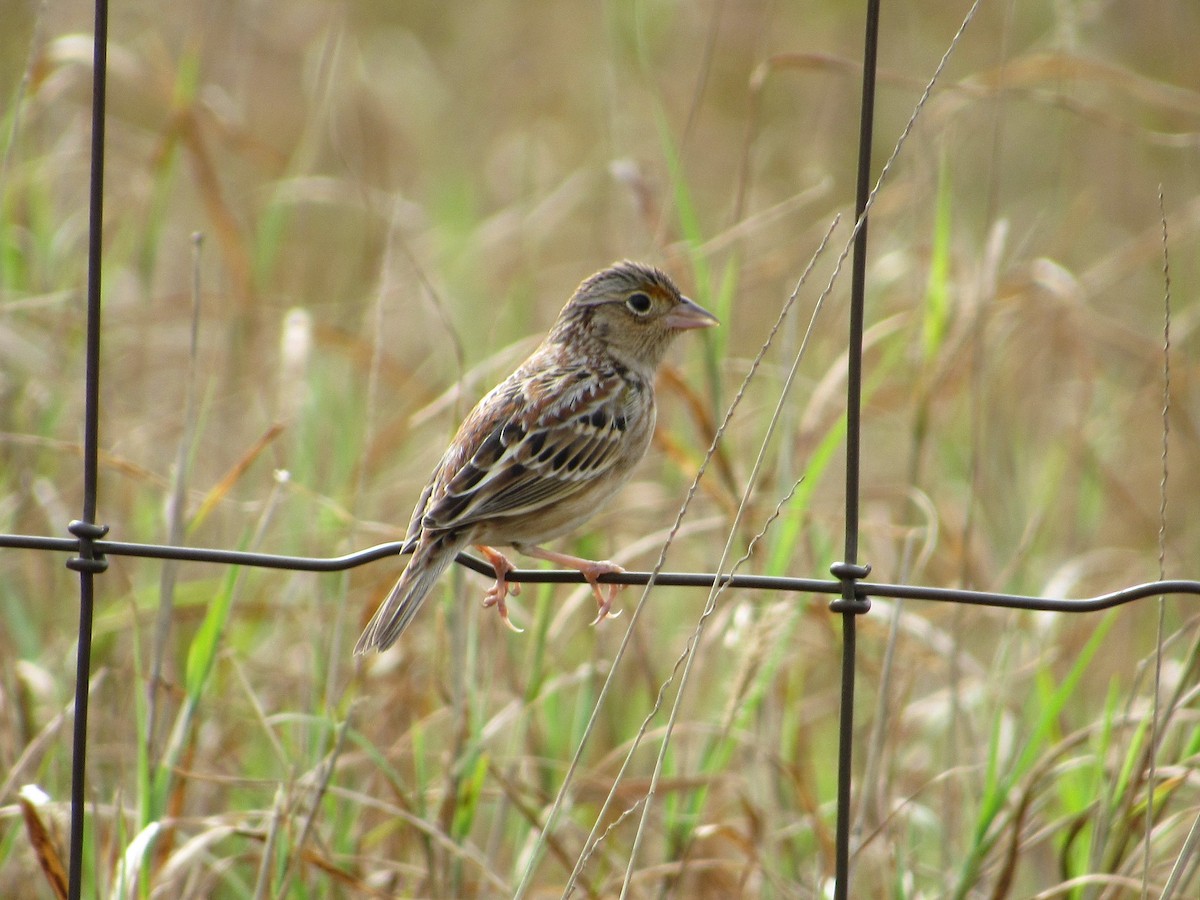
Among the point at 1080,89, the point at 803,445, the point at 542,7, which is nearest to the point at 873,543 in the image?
the point at 803,445

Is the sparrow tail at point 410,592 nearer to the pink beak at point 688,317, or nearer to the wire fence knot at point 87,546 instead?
the wire fence knot at point 87,546

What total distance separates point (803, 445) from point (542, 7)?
684 centimetres

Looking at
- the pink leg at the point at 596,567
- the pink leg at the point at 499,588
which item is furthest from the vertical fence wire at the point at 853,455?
the pink leg at the point at 499,588

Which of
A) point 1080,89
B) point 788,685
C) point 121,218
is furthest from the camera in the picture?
point 1080,89

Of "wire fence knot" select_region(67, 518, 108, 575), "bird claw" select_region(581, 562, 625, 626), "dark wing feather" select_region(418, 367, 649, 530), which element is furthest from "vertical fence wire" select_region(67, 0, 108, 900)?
"bird claw" select_region(581, 562, 625, 626)

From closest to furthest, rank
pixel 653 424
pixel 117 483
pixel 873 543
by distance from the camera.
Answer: pixel 653 424, pixel 873 543, pixel 117 483

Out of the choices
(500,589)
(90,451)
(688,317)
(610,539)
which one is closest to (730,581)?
(500,589)

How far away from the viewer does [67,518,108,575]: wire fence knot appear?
2834 millimetres

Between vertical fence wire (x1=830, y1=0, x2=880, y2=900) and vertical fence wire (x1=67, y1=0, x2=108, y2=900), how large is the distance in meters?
1.41

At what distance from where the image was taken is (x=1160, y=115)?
8.43 meters

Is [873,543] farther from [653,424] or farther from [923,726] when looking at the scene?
[653,424]

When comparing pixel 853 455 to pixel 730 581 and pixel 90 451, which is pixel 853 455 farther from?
pixel 90 451

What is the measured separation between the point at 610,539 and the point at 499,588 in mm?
1175

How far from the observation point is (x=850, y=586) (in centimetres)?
263
